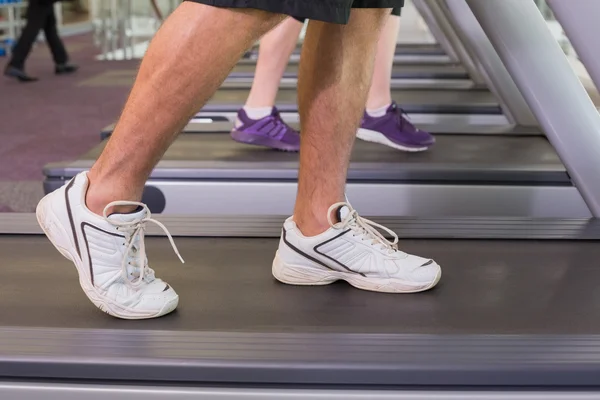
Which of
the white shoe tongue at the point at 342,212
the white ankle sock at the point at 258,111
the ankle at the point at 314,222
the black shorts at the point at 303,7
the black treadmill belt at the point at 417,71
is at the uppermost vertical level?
the black shorts at the point at 303,7

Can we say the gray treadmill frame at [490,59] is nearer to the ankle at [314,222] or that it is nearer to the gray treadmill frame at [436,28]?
the gray treadmill frame at [436,28]

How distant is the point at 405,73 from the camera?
14.5 feet

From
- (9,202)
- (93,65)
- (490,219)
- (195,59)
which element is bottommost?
(93,65)

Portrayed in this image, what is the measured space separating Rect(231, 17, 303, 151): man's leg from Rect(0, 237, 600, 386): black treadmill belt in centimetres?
103

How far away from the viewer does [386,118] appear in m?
2.54

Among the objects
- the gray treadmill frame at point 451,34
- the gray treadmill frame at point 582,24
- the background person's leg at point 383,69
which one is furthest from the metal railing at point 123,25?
the gray treadmill frame at point 582,24

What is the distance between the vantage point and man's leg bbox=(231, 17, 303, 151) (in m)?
2.41

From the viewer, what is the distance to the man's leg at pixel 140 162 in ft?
3.43

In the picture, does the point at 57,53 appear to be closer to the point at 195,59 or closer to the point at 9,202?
the point at 9,202

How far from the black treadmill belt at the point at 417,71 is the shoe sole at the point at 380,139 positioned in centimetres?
182

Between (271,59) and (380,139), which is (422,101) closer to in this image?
(380,139)

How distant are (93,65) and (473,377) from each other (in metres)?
6.38

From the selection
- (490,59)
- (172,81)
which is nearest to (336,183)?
(172,81)

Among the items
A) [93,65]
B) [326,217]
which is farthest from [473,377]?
[93,65]
